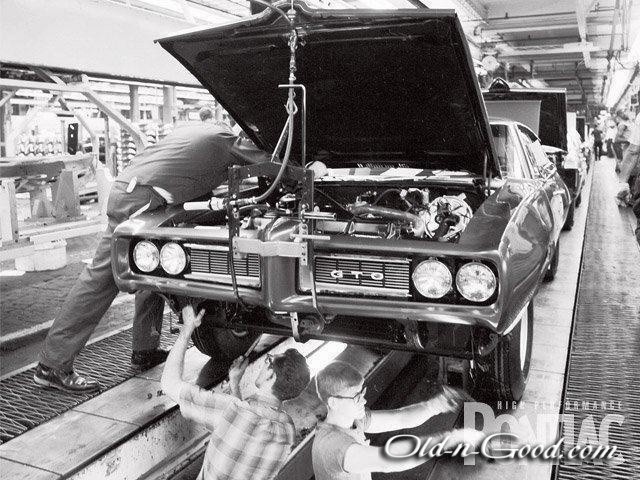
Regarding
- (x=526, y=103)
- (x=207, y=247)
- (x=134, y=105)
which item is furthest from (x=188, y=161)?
(x=526, y=103)

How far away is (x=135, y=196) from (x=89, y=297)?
0.60m

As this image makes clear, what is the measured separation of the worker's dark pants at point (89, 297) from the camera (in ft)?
10.8

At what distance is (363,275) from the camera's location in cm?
241

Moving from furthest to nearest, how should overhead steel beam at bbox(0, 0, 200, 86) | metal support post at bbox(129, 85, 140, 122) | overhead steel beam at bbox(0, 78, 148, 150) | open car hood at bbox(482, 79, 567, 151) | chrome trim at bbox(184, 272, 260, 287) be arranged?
open car hood at bbox(482, 79, 567, 151) < metal support post at bbox(129, 85, 140, 122) < overhead steel beam at bbox(0, 78, 148, 150) < overhead steel beam at bbox(0, 0, 200, 86) < chrome trim at bbox(184, 272, 260, 287)

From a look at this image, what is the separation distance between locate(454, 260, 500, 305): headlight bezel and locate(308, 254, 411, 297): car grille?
19cm

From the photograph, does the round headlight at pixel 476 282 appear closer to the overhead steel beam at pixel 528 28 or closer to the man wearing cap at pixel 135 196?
the man wearing cap at pixel 135 196

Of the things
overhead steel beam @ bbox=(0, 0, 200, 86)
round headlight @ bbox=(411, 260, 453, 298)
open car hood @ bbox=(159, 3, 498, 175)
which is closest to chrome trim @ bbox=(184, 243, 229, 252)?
round headlight @ bbox=(411, 260, 453, 298)

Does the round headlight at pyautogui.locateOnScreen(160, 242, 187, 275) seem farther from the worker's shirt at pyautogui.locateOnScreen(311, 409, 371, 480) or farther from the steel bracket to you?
the worker's shirt at pyautogui.locateOnScreen(311, 409, 371, 480)

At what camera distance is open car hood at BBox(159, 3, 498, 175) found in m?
2.56

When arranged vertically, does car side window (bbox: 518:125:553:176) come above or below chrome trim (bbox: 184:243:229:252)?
above

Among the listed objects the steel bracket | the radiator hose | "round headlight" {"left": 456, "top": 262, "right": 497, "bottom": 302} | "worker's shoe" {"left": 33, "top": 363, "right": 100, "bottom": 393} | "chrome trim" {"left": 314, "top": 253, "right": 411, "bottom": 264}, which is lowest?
"worker's shoe" {"left": 33, "top": 363, "right": 100, "bottom": 393}

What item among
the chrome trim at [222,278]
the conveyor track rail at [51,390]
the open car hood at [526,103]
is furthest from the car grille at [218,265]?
the open car hood at [526,103]

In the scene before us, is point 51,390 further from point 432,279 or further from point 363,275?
point 432,279

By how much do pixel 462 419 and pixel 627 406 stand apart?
0.90 meters
